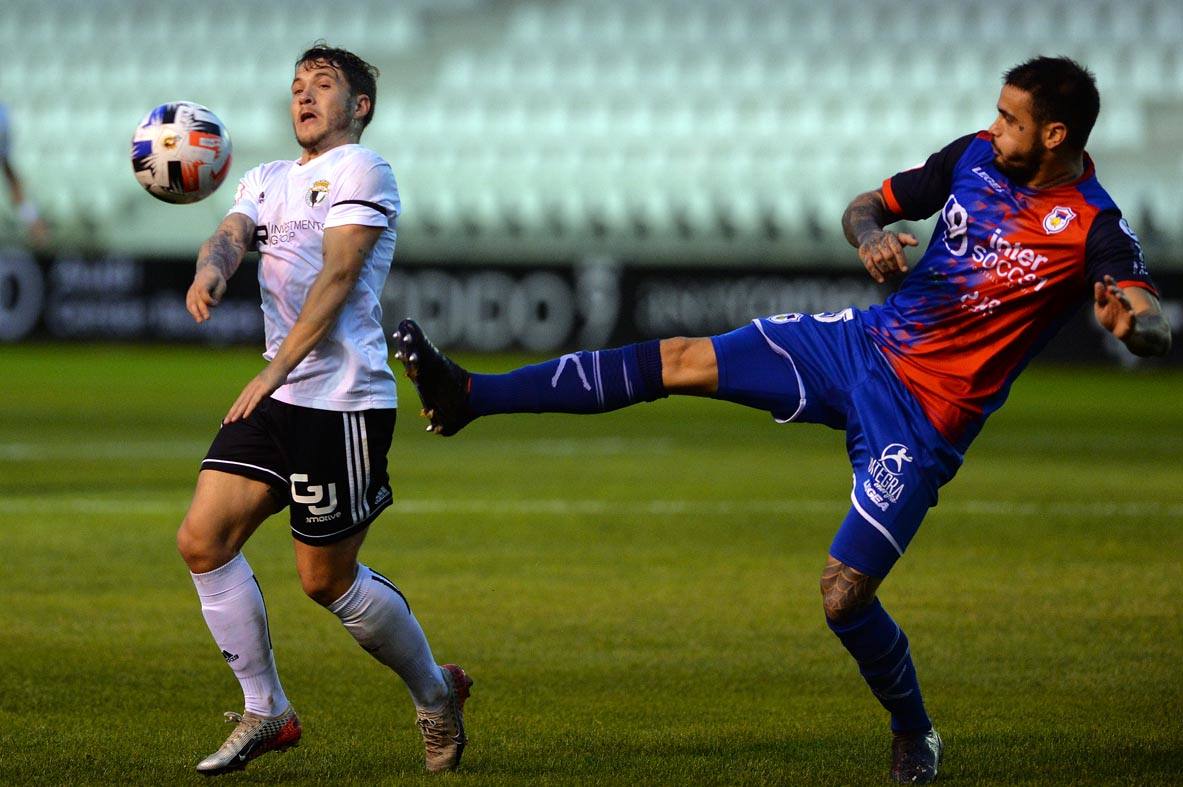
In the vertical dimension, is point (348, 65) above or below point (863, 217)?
above

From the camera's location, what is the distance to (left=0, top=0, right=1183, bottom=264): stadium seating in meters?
26.8

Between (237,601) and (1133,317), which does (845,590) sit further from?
(237,601)

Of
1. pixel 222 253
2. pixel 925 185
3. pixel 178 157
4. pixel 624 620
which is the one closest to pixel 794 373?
pixel 925 185

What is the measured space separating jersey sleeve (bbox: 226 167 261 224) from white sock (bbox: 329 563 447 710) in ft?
3.57

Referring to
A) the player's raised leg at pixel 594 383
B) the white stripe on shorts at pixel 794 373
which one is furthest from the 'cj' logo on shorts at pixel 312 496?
the white stripe on shorts at pixel 794 373

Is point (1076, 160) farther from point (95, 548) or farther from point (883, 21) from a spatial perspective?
point (883, 21)

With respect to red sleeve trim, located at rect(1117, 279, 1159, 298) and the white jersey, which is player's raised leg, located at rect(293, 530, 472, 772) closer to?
the white jersey

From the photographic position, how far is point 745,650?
6.76 metres

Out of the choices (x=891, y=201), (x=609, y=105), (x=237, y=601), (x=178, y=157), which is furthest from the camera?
(x=609, y=105)

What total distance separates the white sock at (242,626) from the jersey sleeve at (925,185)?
7.32 ft

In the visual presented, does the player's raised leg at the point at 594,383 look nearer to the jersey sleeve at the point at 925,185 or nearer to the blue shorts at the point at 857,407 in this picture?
the blue shorts at the point at 857,407

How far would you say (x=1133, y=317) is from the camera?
4.24 metres

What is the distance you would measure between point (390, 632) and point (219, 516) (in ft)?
1.96

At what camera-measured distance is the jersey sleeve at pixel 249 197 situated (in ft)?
16.2
